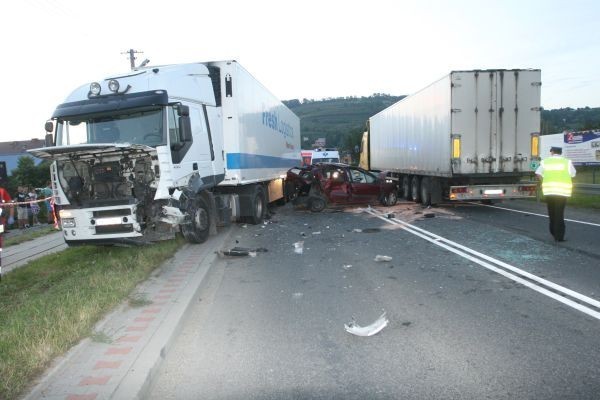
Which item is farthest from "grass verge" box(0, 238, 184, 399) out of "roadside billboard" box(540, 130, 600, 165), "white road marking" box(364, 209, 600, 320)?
"roadside billboard" box(540, 130, 600, 165)

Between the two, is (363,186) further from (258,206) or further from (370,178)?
(258,206)

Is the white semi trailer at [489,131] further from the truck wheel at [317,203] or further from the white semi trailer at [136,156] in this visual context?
the white semi trailer at [136,156]

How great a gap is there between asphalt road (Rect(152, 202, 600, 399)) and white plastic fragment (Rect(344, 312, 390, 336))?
0.23 ft

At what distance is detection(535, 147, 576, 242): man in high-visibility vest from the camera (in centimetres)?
934

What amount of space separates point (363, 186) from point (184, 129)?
328 inches

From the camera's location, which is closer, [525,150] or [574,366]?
[574,366]

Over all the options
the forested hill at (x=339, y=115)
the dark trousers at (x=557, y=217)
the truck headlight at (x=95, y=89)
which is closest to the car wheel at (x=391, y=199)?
the dark trousers at (x=557, y=217)

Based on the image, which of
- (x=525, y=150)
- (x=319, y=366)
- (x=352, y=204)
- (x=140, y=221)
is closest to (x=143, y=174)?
(x=140, y=221)

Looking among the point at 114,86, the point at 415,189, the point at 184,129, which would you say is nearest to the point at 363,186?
the point at 415,189

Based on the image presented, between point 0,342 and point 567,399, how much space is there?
4558 mm

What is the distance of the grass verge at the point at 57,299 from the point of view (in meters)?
4.03

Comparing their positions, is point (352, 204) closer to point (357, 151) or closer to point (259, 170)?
point (259, 170)

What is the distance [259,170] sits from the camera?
14062 millimetres

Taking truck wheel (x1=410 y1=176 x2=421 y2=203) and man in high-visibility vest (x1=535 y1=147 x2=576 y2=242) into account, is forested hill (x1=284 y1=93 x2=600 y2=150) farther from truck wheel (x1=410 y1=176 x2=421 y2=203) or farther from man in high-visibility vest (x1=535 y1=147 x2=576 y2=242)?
man in high-visibility vest (x1=535 y1=147 x2=576 y2=242)
